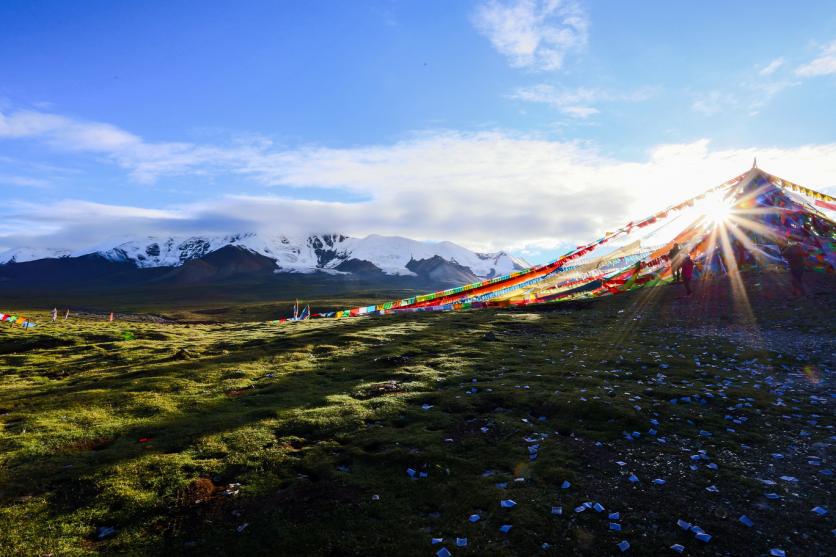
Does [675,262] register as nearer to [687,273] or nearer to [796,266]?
[687,273]

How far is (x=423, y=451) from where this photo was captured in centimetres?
1355

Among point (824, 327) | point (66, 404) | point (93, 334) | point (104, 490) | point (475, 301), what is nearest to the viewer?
point (104, 490)

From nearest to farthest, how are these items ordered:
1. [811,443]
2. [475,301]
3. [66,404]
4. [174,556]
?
[174,556]
[811,443]
[66,404]
[475,301]

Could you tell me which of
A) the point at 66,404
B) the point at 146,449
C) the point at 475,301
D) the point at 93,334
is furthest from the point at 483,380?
the point at 93,334

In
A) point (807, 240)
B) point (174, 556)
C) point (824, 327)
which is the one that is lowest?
point (174, 556)

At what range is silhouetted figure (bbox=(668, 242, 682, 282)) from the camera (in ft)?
164

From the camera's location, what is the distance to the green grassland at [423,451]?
953cm

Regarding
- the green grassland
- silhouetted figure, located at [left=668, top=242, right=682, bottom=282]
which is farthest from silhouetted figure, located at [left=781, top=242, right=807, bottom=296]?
the green grassland

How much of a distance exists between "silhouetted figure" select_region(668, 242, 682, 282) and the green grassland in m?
22.0

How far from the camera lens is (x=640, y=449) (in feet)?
43.7

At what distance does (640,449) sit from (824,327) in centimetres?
2661

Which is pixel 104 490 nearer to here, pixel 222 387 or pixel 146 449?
pixel 146 449

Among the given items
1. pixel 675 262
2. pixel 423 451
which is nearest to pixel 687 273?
pixel 675 262

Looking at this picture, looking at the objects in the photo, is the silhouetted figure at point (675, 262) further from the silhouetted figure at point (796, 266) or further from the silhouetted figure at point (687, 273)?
the silhouetted figure at point (796, 266)
